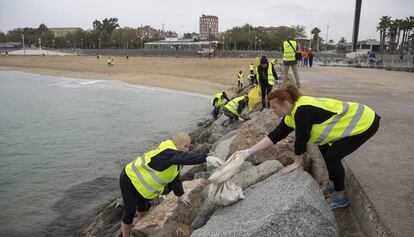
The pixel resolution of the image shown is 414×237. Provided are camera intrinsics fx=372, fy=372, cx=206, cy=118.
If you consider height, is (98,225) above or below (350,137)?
below

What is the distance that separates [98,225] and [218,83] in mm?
22649

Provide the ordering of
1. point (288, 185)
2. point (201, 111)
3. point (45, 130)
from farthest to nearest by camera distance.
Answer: point (201, 111) < point (45, 130) < point (288, 185)

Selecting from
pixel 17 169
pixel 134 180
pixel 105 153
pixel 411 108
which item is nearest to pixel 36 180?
pixel 17 169

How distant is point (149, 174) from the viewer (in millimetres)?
4309

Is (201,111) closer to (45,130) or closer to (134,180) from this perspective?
(45,130)

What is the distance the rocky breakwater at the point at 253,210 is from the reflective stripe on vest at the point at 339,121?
487 mm

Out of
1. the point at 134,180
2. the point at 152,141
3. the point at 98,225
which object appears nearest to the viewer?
the point at 134,180

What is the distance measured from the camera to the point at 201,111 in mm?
18406

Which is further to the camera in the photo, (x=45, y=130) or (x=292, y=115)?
(x=45, y=130)

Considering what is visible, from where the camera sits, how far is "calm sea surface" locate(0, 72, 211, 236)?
24.0ft

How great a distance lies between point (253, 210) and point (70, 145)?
33.7ft

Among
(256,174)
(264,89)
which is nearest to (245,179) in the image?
(256,174)

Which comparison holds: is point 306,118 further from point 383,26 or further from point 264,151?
point 383,26

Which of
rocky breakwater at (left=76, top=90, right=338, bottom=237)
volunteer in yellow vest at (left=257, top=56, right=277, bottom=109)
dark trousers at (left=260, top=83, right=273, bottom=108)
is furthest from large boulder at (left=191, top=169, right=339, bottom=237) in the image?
dark trousers at (left=260, top=83, right=273, bottom=108)
